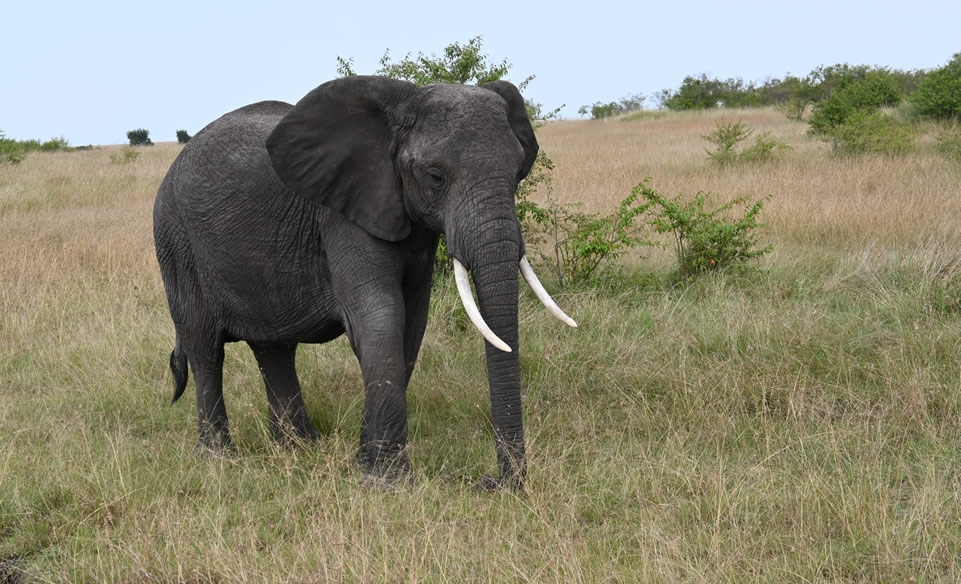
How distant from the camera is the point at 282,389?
519 cm

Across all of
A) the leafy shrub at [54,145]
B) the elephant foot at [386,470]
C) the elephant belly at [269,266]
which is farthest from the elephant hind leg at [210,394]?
the leafy shrub at [54,145]

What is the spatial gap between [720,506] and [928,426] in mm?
1625

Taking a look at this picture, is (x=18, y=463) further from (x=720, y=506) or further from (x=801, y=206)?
(x=801, y=206)

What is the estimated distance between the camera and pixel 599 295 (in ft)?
23.8

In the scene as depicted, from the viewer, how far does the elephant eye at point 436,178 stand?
12.4 ft

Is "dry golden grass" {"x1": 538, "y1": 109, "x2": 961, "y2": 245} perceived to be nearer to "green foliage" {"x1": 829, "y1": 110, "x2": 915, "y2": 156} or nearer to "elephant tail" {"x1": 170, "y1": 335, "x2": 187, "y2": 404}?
"green foliage" {"x1": 829, "y1": 110, "x2": 915, "y2": 156}

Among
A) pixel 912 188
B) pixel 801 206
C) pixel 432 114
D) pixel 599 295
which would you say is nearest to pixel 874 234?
pixel 801 206

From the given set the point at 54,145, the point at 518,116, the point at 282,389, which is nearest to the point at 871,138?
the point at 518,116

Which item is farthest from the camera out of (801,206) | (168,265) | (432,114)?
(801,206)

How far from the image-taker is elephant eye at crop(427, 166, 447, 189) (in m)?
3.79

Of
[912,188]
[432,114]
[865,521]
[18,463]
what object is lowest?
[865,521]

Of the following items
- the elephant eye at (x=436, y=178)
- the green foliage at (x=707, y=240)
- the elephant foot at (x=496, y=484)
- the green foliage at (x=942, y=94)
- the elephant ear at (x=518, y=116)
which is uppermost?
the green foliage at (x=942, y=94)

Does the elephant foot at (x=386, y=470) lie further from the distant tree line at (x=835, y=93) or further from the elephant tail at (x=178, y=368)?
the distant tree line at (x=835, y=93)

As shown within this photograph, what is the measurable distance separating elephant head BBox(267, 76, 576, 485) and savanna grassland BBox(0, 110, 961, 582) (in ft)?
2.24
